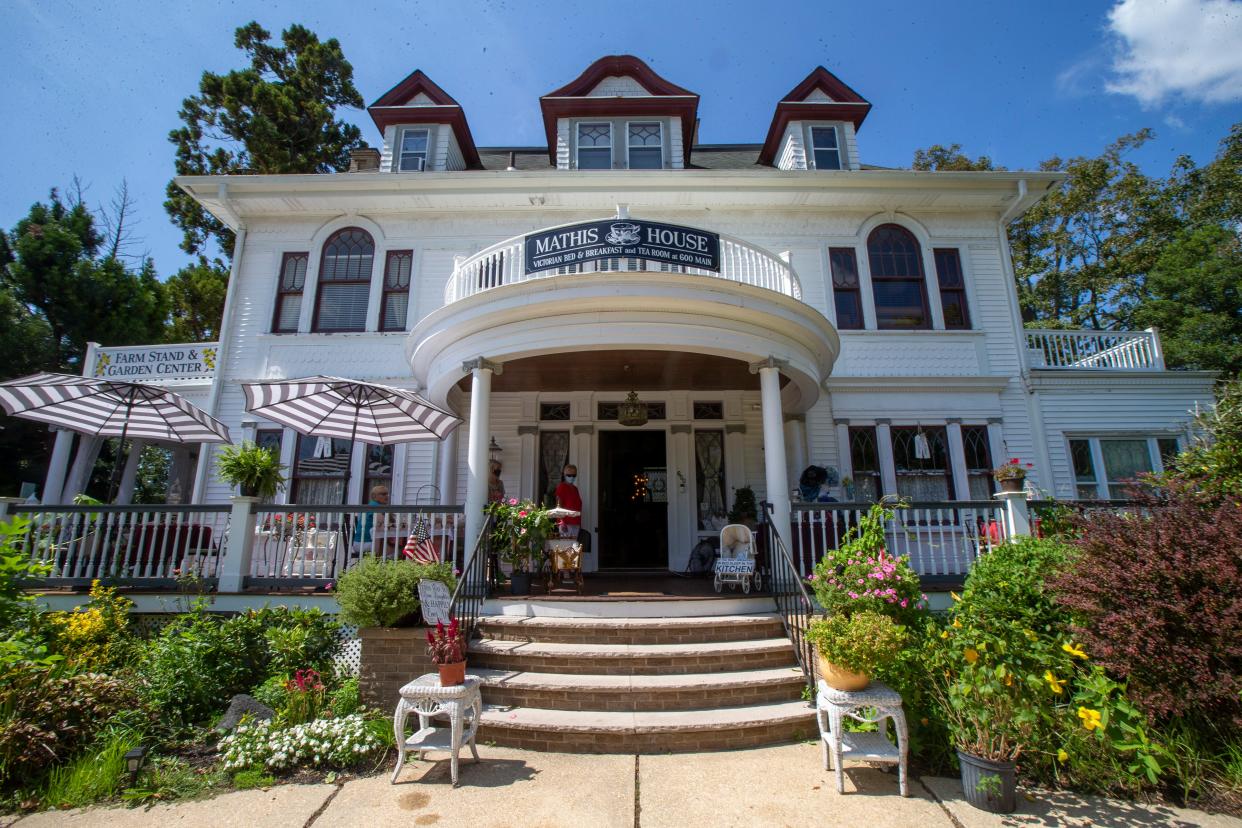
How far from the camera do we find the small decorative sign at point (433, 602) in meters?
5.18

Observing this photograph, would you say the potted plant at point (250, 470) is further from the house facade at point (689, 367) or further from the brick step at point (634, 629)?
the brick step at point (634, 629)

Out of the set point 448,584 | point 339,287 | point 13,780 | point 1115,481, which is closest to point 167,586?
point 13,780

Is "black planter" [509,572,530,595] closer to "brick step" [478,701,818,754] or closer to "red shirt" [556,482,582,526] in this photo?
"red shirt" [556,482,582,526]

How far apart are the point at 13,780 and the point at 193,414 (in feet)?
17.7

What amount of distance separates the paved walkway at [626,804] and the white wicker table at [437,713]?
218 millimetres

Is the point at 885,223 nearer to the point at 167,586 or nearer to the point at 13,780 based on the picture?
the point at 167,586

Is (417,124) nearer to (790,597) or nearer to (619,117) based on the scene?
(619,117)

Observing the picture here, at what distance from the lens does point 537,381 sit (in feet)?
31.7

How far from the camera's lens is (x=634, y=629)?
5832mm

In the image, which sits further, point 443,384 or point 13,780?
point 443,384

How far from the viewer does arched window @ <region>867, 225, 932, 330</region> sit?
11242mm

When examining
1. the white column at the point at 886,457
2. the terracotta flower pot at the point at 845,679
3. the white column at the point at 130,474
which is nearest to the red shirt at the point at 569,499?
the terracotta flower pot at the point at 845,679

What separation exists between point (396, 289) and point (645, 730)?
30.9ft

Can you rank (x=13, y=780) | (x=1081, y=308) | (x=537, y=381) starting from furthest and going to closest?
1. (x=1081, y=308)
2. (x=537, y=381)
3. (x=13, y=780)
